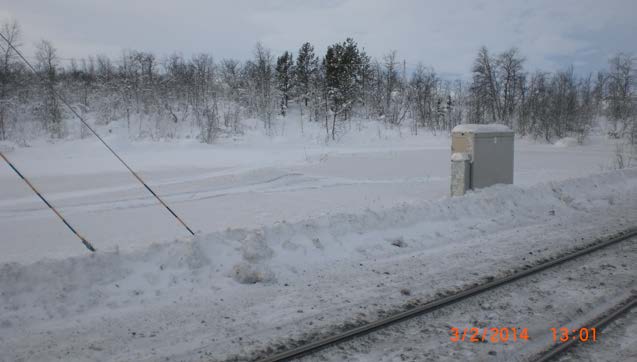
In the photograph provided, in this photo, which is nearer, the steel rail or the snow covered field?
the steel rail

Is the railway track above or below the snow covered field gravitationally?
below

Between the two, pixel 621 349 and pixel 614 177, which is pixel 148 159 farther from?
pixel 621 349

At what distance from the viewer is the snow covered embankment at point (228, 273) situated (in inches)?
181

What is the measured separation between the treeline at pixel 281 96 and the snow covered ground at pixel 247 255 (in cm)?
2977

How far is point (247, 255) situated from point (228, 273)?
0.50m

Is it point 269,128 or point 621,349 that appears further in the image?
point 269,128

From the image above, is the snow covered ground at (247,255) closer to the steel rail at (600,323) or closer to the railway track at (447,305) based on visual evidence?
the railway track at (447,305)

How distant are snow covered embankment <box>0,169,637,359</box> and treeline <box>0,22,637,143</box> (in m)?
33.9

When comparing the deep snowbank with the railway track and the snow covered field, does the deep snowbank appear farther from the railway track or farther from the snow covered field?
the railway track

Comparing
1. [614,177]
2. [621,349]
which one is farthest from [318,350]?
[614,177]

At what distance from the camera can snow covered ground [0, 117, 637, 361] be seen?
15.1ft

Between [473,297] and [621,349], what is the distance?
156 centimetres

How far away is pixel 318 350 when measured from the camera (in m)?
4.13
